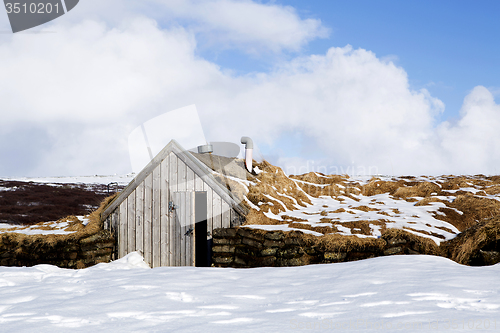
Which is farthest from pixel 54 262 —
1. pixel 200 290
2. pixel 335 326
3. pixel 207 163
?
pixel 335 326

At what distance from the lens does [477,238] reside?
5.08 m

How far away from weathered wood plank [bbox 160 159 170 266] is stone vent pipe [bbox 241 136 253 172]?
103 inches

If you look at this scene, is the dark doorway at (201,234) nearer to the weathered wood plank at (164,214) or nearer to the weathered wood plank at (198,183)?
the weathered wood plank at (198,183)

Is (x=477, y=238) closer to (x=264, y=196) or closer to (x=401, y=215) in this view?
(x=401, y=215)

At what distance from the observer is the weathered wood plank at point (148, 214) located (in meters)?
8.63

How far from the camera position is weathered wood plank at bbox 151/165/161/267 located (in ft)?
28.2

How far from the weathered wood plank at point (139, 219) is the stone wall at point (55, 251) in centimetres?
81

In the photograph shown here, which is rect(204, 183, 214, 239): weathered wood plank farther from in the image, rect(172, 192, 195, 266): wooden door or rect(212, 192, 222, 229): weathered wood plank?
rect(172, 192, 195, 266): wooden door

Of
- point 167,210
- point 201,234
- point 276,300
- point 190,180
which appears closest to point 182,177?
point 190,180

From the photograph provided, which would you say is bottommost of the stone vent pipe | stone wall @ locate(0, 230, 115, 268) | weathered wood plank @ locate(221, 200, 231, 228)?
stone wall @ locate(0, 230, 115, 268)

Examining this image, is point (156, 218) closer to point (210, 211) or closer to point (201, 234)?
point (210, 211)

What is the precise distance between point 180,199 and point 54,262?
3470 mm

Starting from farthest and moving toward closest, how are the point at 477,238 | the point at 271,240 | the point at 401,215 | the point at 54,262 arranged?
the point at 54,262 → the point at 401,215 → the point at 271,240 → the point at 477,238

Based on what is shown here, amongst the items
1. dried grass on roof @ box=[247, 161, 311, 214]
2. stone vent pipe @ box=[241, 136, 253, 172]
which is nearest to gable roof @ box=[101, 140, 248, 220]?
dried grass on roof @ box=[247, 161, 311, 214]
